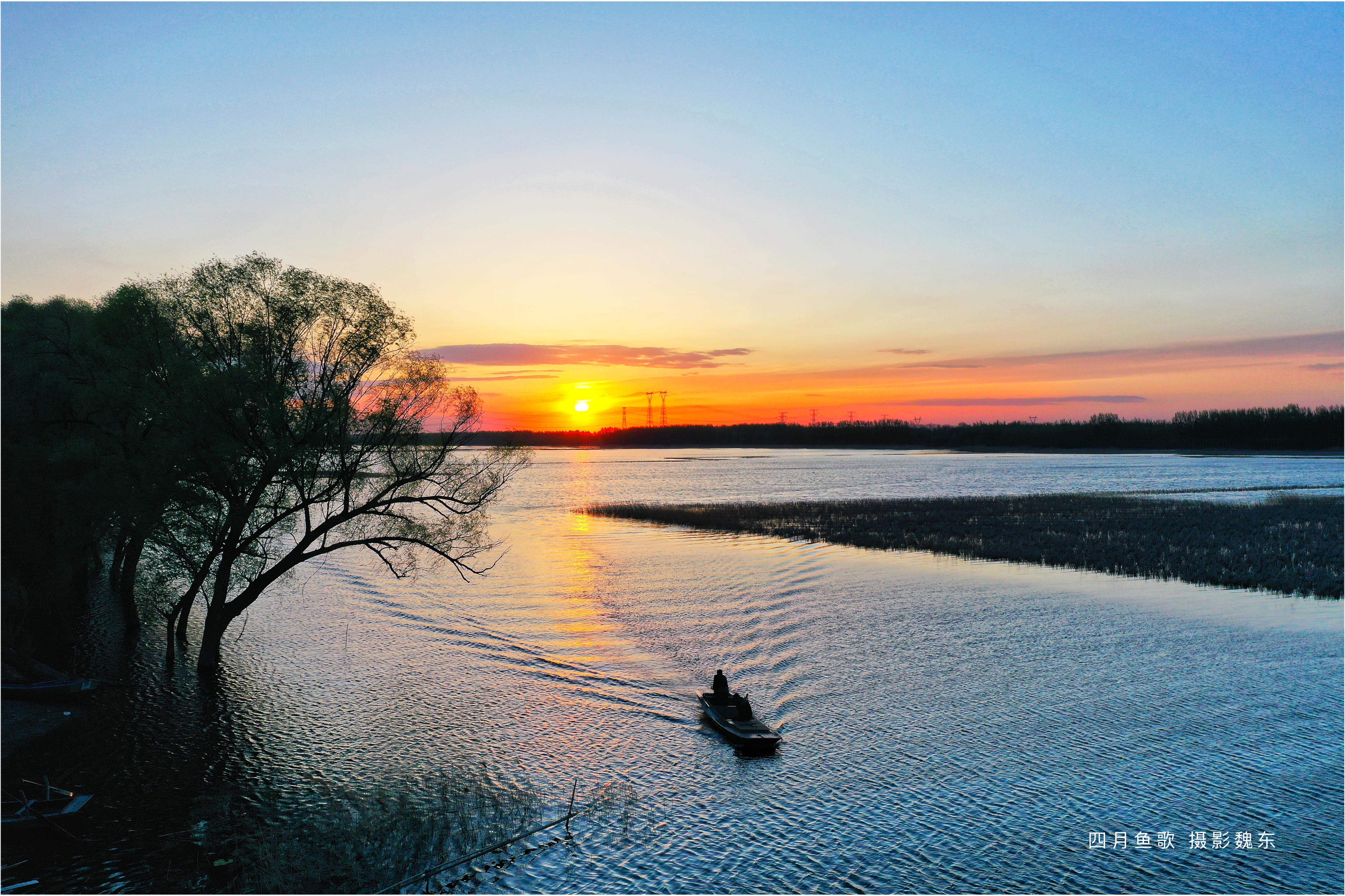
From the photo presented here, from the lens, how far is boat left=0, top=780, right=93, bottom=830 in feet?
65.6

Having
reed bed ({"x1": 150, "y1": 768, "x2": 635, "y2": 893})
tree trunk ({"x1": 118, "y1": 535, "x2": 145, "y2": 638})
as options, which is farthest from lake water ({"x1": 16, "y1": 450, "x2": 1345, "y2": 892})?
tree trunk ({"x1": 118, "y1": 535, "x2": 145, "y2": 638})

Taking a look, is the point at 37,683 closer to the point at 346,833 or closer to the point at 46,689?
the point at 46,689

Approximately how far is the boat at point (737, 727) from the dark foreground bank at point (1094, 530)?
39.9 m

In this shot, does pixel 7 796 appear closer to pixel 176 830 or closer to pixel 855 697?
pixel 176 830

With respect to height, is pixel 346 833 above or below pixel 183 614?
below

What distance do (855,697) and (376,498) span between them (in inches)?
859

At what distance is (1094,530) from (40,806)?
7596cm

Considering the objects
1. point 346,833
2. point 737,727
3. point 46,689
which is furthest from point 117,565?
point 737,727

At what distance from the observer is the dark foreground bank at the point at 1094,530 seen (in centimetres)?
5450

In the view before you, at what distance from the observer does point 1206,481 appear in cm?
13288

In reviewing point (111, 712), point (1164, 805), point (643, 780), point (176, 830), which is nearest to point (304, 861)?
point (176, 830)

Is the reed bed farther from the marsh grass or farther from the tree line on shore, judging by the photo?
the tree line on shore

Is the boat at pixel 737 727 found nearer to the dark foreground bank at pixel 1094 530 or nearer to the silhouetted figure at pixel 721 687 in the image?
the silhouetted figure at pixel 721 687

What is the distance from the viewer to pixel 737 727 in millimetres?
26609
